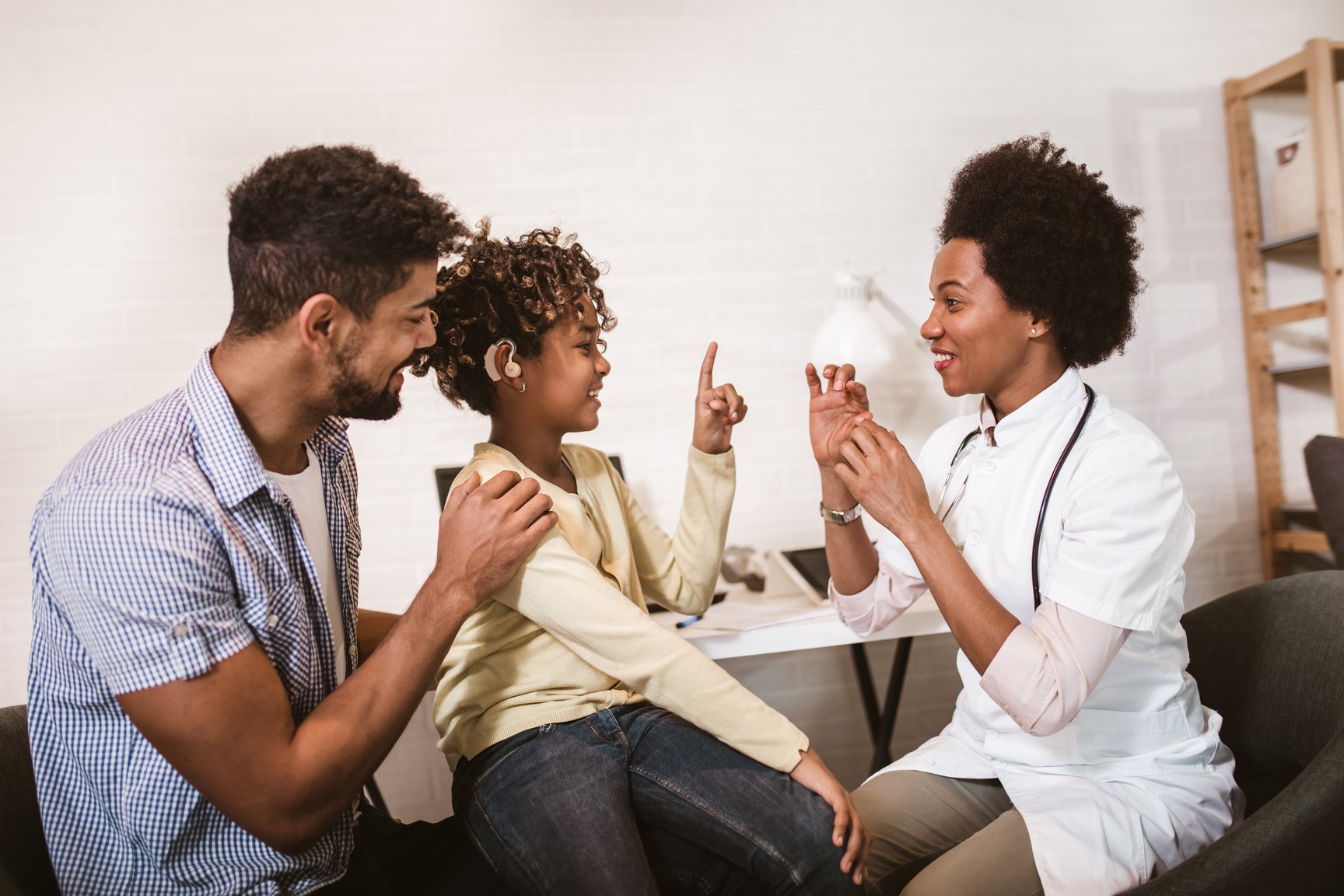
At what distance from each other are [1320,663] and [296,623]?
4.96 feet

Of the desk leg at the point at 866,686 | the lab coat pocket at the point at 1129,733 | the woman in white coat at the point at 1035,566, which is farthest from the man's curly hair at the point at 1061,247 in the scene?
the desk leg at the point at 866,686

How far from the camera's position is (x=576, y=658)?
1.40 m

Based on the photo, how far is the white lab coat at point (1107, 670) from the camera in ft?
4.19

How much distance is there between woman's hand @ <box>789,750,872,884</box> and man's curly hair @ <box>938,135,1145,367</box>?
0.79 meters

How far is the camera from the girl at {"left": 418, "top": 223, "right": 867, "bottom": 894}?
123cm

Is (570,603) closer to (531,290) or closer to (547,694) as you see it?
(547,694)

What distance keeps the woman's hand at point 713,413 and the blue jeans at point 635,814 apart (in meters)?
0.53

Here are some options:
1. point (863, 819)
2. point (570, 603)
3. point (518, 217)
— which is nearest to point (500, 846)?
point (570, 603)

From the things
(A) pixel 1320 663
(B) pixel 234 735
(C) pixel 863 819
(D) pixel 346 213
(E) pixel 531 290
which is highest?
(D) pixel 346 213

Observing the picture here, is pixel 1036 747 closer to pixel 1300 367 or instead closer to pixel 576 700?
pixel 576 700

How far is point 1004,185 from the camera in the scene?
5.08 ft

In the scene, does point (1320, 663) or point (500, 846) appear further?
point (1320, 663)

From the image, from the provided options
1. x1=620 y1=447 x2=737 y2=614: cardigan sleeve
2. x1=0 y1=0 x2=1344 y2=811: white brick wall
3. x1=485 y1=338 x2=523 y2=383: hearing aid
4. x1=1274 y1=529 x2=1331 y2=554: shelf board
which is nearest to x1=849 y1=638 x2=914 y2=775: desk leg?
x1=0 y1=0 x2=1344 y2=811: white brick wall

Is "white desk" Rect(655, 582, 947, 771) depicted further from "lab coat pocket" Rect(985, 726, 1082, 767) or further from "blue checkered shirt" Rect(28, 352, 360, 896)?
"blue checkered shirt" Rect(28, 352, 360, 896)
